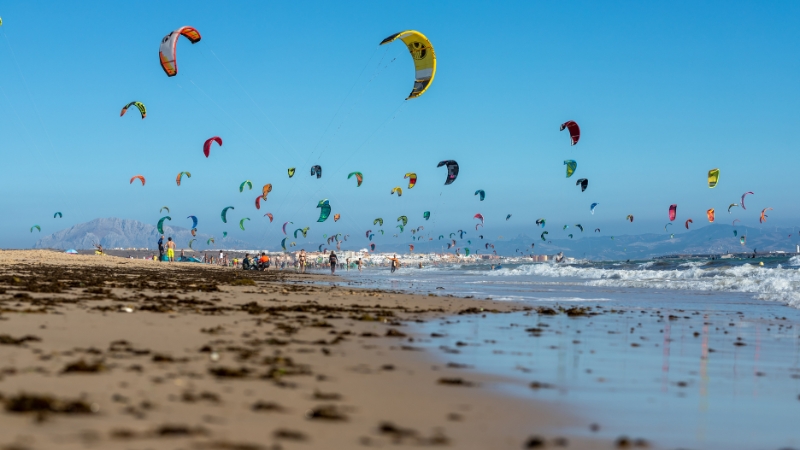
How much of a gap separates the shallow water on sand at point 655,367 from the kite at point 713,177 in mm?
38455

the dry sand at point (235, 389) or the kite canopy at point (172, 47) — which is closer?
the dry sand at point (235, 389)

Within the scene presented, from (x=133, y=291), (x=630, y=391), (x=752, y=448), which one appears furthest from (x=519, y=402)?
(x=133, y=291)

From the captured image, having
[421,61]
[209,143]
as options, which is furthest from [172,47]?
[209,143]

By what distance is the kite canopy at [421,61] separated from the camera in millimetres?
21031

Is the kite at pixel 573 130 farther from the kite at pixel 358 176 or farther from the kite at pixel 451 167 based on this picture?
the kite at pixel 358 176

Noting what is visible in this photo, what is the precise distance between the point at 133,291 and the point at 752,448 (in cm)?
1200

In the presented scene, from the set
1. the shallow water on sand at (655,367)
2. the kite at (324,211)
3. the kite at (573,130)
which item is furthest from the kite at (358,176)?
the shallow water on sand at (655,367)

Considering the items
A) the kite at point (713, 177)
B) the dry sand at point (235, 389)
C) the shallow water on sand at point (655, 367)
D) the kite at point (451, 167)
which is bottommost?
the shallow water on sand at point (655, 367)

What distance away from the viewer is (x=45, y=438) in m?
3.40

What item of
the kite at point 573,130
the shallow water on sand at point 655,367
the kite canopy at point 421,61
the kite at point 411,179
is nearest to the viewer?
the shallow water on sand at point 655,367

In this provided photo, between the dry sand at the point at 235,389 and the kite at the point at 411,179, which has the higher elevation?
the kite at the point at 411,179

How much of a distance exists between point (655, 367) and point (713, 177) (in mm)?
46908

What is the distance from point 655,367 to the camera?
7070mm

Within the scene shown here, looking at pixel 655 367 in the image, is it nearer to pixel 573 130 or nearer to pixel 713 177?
pixel 573 130
